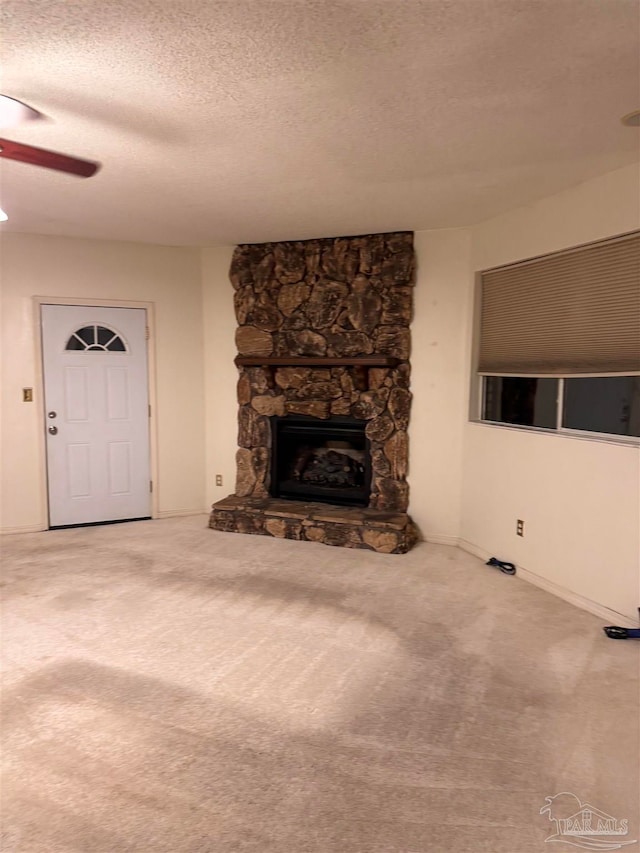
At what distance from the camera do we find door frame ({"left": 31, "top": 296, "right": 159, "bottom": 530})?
14.6 feet

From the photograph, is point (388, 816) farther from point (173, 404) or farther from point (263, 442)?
point (173, 404)

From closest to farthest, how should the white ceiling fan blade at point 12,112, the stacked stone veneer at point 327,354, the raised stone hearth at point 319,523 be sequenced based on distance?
the white ceiling fan blade at point 12,112
the raised stone hearth at point 319,523
the stacked stone veneer at point 327,354

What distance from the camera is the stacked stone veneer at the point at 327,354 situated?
4.27 metres

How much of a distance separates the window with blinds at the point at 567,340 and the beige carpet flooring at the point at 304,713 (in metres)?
1.19

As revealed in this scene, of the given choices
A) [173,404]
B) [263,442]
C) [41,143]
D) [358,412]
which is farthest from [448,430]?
[41,143]

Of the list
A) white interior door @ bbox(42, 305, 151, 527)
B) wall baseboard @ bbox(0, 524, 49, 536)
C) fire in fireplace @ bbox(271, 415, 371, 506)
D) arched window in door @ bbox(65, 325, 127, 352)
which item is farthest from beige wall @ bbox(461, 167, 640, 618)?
wall baseboard @ bbox(0, 524, 49, 536)

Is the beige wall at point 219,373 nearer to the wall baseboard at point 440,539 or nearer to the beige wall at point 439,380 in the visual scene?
the beige wall at point 439,380

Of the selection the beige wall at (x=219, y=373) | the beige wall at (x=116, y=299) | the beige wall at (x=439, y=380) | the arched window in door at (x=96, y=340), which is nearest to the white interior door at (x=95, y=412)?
the arched window in door at (x=96, y=340)

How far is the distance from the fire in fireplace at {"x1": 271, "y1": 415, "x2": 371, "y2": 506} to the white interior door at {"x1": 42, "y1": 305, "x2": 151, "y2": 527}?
4.09 feet

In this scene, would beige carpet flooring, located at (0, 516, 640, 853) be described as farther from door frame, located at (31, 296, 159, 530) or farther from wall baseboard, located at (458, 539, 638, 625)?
door frame, located at (31, 296, 159, 530)

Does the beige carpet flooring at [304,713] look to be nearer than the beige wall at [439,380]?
Yes

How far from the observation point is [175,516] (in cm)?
506

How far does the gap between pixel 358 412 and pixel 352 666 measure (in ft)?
7.70

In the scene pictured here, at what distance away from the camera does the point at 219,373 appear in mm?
5016
